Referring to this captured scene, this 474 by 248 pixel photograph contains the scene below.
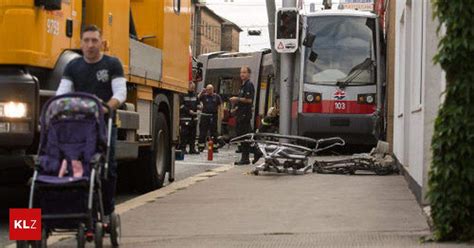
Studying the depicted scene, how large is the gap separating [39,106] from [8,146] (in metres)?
0.48

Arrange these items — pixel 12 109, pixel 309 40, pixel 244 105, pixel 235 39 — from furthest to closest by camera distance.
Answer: pixel 235 39, pixel 309 40, pixel 244 105, pixel 12 109

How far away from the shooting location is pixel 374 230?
7.41m

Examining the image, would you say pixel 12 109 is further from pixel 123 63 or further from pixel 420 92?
pixel 420 92

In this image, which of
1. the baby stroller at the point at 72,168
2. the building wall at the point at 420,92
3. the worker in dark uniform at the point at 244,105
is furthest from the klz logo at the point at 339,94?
the baby stroller at the point at 72,168

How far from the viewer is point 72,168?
582 cm

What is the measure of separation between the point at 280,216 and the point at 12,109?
2966mm

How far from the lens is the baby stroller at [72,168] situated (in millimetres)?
5742

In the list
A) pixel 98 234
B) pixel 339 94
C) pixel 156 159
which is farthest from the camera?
pixel 339 94

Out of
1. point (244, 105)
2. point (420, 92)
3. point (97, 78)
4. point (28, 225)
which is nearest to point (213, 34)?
point (244, 105)

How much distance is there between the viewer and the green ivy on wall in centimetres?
623

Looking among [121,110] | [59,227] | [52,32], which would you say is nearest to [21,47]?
[52,32]

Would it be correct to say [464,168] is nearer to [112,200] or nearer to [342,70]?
[112,200]

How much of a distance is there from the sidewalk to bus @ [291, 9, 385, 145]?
6.72m

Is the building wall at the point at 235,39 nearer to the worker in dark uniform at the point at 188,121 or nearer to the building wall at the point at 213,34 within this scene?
the building wall at the point at 213,34
